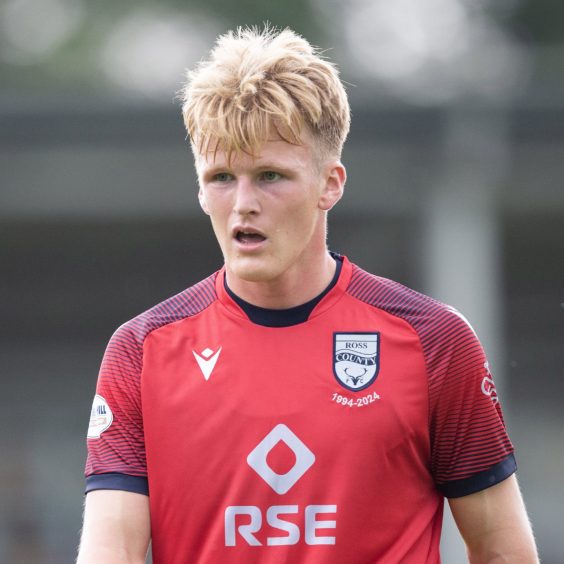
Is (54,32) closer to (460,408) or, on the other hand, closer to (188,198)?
(188,198)

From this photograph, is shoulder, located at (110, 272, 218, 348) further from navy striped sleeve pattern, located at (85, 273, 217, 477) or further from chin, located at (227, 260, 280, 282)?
chin, located at (227, 260, 280, 282)

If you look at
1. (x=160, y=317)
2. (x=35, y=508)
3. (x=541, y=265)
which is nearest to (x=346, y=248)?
(x=541, y=265)

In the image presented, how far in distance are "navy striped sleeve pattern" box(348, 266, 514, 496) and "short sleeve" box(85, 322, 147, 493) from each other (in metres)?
0.86

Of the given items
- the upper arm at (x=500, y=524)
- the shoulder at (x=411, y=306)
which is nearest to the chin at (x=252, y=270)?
the shoulder at (x=411, y=306)

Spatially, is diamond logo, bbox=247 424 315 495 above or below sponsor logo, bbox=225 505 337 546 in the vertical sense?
above

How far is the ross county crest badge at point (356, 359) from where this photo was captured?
359cm

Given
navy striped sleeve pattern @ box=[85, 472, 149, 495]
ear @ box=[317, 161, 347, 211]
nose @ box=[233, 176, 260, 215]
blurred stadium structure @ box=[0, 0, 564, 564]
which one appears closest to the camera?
nose @ box=[233, 176, 260, 215]

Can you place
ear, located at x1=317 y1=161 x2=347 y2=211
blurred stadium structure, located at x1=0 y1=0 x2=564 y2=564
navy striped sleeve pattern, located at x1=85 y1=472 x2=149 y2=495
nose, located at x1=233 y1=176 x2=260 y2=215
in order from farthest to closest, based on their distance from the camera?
1. blurred stadium structure, located at x1=0 y1=0 x2=564 y2=564
2. ear, located at x1=317 y1=161 x2=347 y2=211
3. navy striped sleeve pattern, located at x1=85 y1=472 x2=149 y2=495
4. nose, located at x1=233 y1=176 x2=260 y2=215

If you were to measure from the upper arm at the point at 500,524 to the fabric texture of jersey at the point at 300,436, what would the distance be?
1.7 inches

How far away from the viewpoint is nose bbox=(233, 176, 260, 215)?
341 centimetres

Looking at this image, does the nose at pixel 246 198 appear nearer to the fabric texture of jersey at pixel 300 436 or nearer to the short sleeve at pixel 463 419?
the fabric texture of jersey at pixel 300 436

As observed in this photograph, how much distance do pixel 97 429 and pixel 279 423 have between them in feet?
1.83

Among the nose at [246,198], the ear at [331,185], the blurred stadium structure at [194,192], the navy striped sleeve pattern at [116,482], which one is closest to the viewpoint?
the nose at [246,198]

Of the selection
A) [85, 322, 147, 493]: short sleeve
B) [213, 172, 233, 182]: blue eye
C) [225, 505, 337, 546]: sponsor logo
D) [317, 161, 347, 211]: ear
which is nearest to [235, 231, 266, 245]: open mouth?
[213, 172, 233, 182]: blue eye
